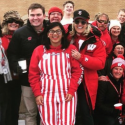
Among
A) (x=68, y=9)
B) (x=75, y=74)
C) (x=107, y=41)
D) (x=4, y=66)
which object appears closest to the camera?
(x=75, y=74)

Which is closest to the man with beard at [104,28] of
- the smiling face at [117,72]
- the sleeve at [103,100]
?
the smiling face at [117,72]

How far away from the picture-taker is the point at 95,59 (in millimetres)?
3684

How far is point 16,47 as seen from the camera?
379cm

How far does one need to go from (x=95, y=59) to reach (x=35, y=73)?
2.82ft

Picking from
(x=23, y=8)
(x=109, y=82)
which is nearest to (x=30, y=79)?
(x=109, y=82)

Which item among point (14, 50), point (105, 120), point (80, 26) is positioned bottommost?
point (105, 120)

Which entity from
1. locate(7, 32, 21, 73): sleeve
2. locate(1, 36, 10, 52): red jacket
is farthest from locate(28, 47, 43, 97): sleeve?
locate(1, 36, 10, 52): red jacket

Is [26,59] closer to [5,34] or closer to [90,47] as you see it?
[5,34]

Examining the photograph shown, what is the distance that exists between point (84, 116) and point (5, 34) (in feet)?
5.86

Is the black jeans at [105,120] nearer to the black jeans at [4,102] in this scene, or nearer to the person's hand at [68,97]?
the person's hand at [68,97]

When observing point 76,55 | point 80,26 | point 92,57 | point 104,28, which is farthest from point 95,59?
point 104,28

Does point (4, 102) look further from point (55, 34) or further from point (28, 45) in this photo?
point (55, 34)

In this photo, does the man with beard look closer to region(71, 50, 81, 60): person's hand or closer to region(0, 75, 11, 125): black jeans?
region(71, 50, 81, 60): person's hand

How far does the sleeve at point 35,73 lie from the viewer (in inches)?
139
